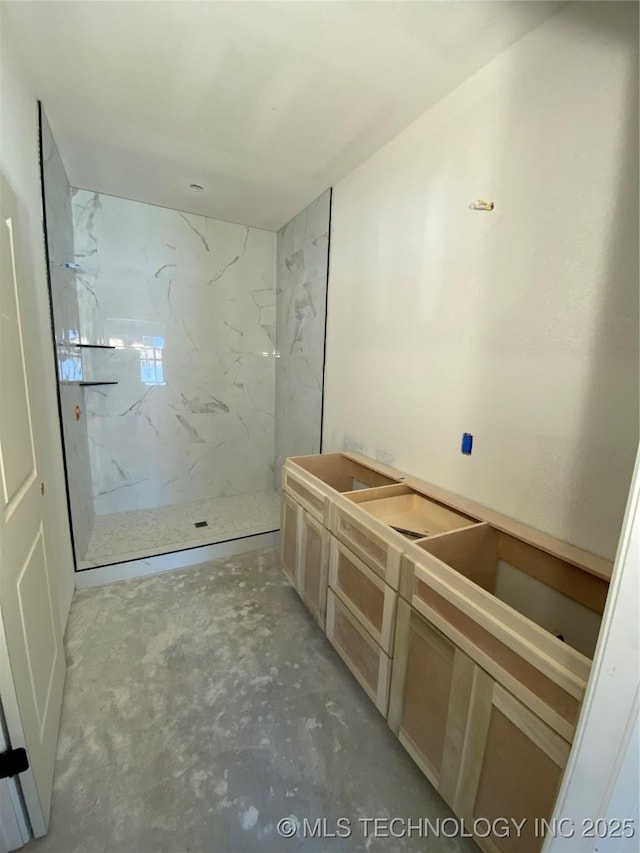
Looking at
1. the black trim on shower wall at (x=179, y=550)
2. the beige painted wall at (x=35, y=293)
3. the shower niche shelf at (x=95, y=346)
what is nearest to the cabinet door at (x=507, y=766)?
the beige painted wall at (x=35, y=293)

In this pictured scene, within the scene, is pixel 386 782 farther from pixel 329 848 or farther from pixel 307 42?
pixel 307 42

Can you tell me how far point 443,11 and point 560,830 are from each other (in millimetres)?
2302

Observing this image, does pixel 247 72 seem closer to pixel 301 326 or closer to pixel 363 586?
pixel 301 326

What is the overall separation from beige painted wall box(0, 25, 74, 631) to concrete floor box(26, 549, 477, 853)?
1.57 ft

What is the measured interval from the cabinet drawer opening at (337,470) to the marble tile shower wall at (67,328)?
4.81ft

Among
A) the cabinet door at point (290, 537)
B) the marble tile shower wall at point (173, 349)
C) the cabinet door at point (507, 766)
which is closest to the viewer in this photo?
the cabinet door at point (507, 766)

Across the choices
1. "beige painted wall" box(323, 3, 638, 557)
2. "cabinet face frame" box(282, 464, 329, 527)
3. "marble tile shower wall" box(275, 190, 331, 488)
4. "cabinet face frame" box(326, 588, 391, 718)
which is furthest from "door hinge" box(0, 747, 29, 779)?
"marble tile shower wall" box(275, 190, 331, 488)

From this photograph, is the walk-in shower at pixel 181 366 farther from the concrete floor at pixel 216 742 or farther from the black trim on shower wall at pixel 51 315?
the concrete floor at pixel 216 742

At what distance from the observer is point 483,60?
1453 millimetres

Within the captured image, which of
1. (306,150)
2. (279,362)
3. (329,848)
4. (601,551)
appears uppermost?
(306,150)

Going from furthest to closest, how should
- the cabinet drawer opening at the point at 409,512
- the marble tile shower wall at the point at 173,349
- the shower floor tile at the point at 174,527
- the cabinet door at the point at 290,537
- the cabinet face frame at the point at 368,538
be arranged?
the marble tile shower wall at the point at 173,349
the shower floor tile at the point at 174,527
the cabinet door at the point at 290,537
the cabinet drawer opening at the point at 409,512
the cabinet face frame at the point at 368,538

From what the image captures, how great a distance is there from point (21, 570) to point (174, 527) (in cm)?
195

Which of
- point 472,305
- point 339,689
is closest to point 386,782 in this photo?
point 339,689

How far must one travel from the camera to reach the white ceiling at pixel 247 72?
130cm
